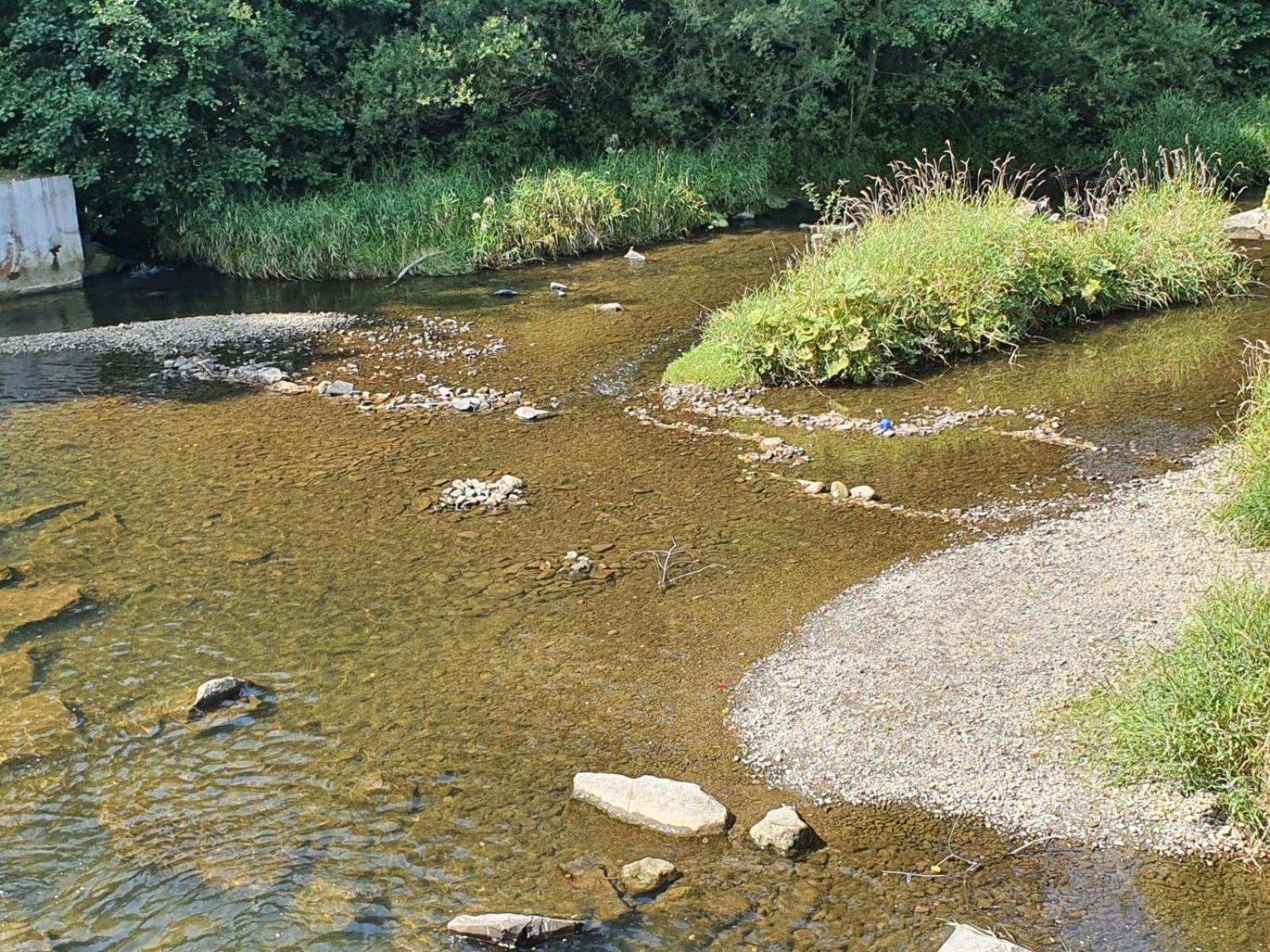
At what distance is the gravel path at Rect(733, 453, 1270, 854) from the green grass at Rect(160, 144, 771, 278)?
13.1 m

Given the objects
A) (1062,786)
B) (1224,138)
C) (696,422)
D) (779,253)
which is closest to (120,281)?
(779,253)

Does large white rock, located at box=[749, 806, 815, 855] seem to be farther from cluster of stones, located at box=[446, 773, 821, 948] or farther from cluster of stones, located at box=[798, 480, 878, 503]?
cluster of stones, located at box=[798, 480, 878, 503]

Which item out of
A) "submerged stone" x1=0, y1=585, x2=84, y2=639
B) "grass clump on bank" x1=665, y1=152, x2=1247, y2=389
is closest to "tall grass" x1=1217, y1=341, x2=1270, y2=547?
"grass clump on bank" x1=665, y1=152, x2=1247, y2=389

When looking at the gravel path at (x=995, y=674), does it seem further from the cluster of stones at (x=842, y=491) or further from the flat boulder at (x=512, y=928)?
the flat boulder at (x=512, y=928)

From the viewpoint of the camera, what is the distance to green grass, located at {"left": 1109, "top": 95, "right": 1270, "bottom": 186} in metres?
25.0

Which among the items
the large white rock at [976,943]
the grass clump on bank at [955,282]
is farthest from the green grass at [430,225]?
the large white rock at [976,943]

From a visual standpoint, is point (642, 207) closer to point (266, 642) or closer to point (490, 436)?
point (490, 436)

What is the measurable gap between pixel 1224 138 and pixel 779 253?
11.0 m

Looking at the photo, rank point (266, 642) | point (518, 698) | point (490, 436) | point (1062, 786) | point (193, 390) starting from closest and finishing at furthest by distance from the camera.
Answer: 1. point (1062, 786)
2. point (518, 698)
3. point (266, 642)
4. point (490, 436)
5. point (193, 390)

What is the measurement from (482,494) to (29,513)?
3.89 metres

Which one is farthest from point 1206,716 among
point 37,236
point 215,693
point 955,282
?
point 37,236

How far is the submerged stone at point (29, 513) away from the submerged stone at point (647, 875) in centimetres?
696

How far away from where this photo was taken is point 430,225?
69.4 feet

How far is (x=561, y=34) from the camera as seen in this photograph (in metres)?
24.3
